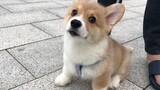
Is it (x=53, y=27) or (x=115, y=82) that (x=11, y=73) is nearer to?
(x=115, y=82)

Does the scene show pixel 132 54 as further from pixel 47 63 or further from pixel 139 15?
pixel 139 15

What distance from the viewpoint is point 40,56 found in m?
2.28

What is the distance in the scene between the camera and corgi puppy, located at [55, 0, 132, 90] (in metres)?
1.54

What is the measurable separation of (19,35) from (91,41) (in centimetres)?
133

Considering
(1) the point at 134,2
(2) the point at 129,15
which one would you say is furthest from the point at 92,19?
(1) the point at 134,2

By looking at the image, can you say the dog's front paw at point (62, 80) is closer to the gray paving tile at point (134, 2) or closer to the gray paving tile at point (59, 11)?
the gray paving tile at point (59, 11)

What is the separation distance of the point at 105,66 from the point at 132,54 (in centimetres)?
94

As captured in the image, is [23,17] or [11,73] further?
[23,17]

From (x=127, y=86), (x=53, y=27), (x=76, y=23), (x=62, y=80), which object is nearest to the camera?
(x=76, y=23)

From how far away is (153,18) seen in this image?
2154 millimetres

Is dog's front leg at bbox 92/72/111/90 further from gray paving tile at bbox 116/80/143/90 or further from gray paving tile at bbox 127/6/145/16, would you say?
gray paving tile at bbox 127/6/145/16

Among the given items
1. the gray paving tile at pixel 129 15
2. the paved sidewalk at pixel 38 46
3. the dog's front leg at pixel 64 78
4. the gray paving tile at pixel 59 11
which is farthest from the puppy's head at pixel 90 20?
the gray paving tile at pixel 129 15

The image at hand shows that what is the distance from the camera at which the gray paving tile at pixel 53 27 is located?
2919mm

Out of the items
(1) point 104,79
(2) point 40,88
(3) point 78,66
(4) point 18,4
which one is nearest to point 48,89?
(2) point 40,88
